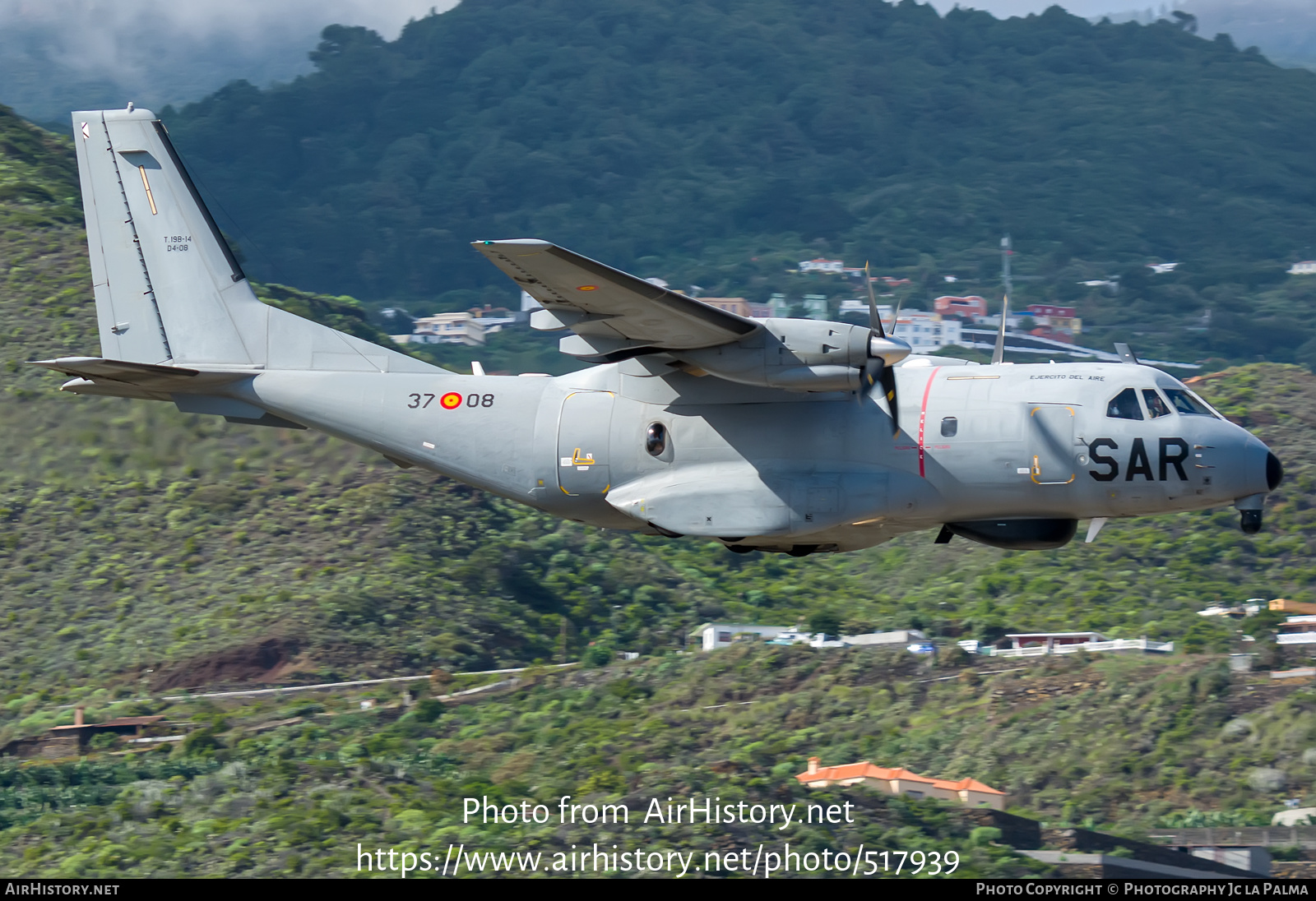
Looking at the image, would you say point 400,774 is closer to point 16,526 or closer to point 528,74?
point 16,526

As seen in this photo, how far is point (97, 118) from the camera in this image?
20.9 meters

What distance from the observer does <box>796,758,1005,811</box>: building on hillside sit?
28.8 m

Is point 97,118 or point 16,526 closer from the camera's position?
point 97,118

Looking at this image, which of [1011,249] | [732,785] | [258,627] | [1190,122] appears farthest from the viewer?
[1190,122]

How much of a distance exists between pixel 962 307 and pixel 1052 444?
279 ft

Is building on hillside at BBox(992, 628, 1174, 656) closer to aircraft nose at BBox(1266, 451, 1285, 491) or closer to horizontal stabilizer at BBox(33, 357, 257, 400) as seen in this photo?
aircraft nose at BBox(1266, 451, 1285, 491)

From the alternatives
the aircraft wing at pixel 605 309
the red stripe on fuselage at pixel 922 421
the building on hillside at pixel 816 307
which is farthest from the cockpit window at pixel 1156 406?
the building on hillside at pixel 816 307

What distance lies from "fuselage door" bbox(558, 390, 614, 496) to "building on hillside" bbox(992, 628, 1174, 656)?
1896cm

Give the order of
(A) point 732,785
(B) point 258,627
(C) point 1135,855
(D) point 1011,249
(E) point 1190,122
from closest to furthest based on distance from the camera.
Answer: (C) point 1135,855, (A) point 732,785, (B) point 258,627, (D) point 1011,249, (E) point 1190,122

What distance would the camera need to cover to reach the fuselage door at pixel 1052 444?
1725 centimetres

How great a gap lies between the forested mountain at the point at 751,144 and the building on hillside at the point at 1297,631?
79.0 meters

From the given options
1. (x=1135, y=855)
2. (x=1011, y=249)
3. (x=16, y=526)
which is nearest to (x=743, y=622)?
(x=1135, y=855)

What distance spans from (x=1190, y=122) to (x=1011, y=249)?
140 feet

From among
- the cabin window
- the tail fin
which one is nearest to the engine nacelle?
the cabin window
